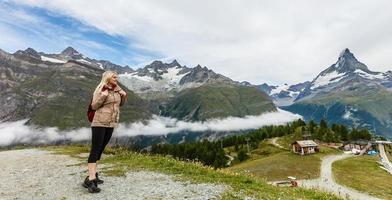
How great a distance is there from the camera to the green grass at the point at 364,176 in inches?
3044

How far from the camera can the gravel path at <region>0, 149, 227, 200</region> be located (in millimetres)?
17250

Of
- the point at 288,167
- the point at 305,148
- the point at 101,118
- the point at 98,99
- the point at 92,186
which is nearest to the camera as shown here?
the point at 92,186

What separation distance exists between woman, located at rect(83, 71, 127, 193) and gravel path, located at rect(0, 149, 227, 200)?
90 cm

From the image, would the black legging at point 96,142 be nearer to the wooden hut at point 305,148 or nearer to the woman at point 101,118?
the woman at point 101,118

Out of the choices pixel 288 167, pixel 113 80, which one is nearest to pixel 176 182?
pixel 113 80

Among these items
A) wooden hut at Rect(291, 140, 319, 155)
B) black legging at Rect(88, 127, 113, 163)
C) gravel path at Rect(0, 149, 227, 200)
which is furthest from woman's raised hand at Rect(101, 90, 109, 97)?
wooden hut at Rect(291, 140, 319, 155)

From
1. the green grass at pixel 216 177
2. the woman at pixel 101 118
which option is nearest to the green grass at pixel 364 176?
the green grass at pixel 216 177

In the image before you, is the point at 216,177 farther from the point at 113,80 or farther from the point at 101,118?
the point at 113,80

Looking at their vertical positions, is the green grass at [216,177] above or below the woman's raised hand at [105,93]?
below

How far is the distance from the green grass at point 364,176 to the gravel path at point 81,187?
59.7m

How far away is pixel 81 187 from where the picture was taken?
736 inches

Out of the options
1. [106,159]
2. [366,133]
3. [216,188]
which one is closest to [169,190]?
[216,188]

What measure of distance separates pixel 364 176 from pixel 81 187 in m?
89.4

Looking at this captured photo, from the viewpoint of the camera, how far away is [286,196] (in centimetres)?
1855
